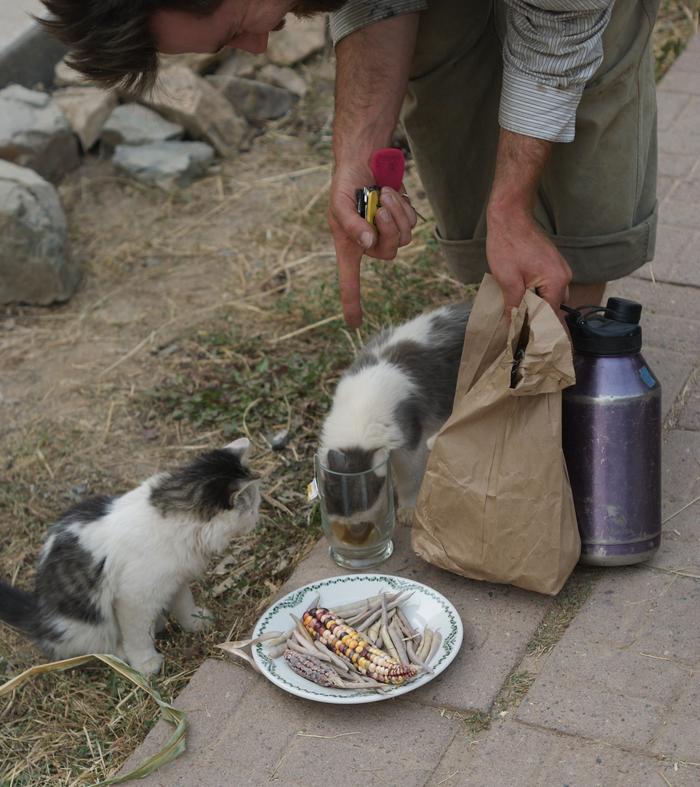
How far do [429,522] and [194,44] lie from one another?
54.7 inches

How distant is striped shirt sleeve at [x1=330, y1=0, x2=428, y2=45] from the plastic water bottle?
3.56ft

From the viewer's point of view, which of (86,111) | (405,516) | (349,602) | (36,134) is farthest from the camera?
(86,111)

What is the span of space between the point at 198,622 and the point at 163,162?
348cm

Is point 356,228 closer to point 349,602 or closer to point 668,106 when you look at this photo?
point 349,602

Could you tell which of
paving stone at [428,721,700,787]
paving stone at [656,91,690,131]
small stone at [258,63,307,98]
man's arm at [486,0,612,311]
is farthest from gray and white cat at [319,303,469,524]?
small stone at [258,63,307,98]

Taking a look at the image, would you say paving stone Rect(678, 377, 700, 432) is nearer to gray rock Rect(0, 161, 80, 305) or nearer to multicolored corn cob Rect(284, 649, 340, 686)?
multicolored corn cob Rect(284, 649, 340, 686)

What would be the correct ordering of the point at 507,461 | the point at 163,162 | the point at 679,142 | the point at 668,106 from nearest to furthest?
the point at 507,461
the point at 679,142
the point at 668,106
the point at 163,162

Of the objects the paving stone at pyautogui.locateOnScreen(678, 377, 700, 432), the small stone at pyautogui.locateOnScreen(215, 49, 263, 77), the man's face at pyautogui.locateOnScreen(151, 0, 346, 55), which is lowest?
the small stone at pyautogui.locateOnScreen(215, 49, 263, 77)

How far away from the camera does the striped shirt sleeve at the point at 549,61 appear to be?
2.93 metres

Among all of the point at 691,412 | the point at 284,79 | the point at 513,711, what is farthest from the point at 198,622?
the point at 284,79

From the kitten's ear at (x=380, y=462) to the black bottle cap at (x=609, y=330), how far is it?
0.69 meters

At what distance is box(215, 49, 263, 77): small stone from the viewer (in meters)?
7.14

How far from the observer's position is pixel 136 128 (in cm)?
651

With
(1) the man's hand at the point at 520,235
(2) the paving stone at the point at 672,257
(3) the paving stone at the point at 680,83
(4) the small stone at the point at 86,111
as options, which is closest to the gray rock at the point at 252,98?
(4) the small stone at the point at 86,111
